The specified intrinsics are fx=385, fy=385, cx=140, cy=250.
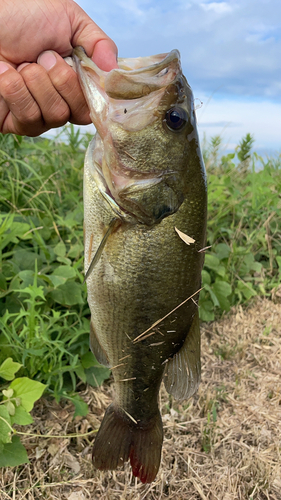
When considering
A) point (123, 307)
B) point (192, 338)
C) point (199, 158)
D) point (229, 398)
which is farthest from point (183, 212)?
point (229, 398)

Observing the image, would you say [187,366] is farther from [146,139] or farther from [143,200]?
[146,139]

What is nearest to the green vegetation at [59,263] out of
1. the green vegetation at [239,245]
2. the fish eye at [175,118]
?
the green vegetation at [239,245]

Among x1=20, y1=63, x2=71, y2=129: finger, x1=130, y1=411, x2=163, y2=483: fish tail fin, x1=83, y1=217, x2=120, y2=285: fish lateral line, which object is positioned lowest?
x1=130, y1=411, x2=163, y2=483: fish tail fin

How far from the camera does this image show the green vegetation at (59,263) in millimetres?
2211

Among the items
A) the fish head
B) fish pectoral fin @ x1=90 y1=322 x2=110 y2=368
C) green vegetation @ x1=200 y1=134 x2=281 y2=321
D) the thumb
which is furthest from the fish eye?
green vegetation @ x1=200 y1=134 x2=281 y2=321

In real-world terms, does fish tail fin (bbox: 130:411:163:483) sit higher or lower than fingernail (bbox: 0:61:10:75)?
lower

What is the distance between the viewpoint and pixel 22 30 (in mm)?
1797

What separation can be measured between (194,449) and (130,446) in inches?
30.8

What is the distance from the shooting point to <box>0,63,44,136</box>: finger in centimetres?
167

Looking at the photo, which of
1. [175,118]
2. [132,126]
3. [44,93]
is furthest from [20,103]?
[175,118]

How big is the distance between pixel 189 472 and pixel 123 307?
1.27 metres

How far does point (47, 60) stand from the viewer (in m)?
1.71

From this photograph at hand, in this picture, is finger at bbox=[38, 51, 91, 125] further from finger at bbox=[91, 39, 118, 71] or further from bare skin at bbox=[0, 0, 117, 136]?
finger at bbox=[91, 39, 118, 71]

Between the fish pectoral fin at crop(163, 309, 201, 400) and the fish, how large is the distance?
74mm
